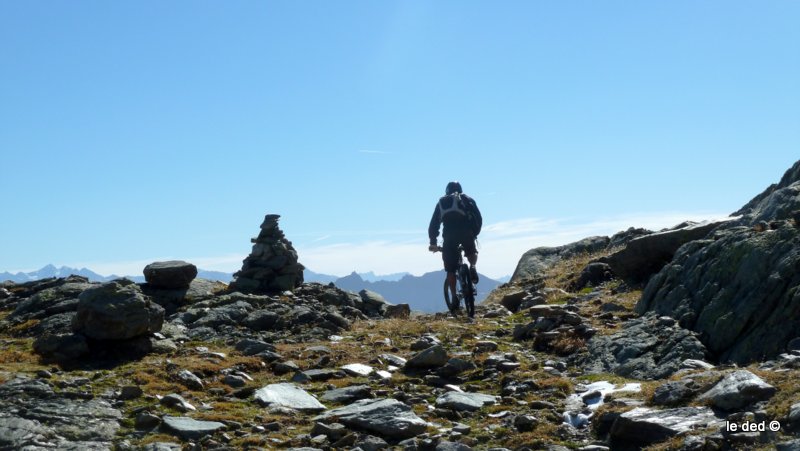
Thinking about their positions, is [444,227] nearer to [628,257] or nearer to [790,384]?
[628,257]

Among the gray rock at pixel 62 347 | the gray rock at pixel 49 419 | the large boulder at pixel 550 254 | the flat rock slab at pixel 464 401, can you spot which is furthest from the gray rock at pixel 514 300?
the gray rock at pixel 49 419

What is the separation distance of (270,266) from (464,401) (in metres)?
16.3

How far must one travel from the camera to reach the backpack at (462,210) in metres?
21.7

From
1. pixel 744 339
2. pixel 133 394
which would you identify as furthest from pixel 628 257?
pixel 133 394

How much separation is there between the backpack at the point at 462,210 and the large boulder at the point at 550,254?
12.7 metres

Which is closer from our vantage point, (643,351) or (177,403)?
(177,403)


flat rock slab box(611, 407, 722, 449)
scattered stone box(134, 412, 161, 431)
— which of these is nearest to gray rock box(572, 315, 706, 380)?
flat rock slab box(611, 407, 722, 449)

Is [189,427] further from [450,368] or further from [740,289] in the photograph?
[740,289]

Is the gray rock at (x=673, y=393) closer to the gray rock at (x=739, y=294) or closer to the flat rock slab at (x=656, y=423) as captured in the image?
the flat rock slab at (x=656, y=423)

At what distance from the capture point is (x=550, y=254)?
3741 cm

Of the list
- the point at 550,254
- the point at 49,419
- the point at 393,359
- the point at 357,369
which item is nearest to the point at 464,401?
the point at 357,369

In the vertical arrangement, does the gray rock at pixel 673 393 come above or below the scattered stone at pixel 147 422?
below

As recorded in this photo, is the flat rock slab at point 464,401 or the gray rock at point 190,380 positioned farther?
the gray rock at point 190,380

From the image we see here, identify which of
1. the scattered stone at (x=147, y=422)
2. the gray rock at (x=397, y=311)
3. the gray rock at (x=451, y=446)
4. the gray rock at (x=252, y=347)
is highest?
the gray rock at (x=397, y=311)
